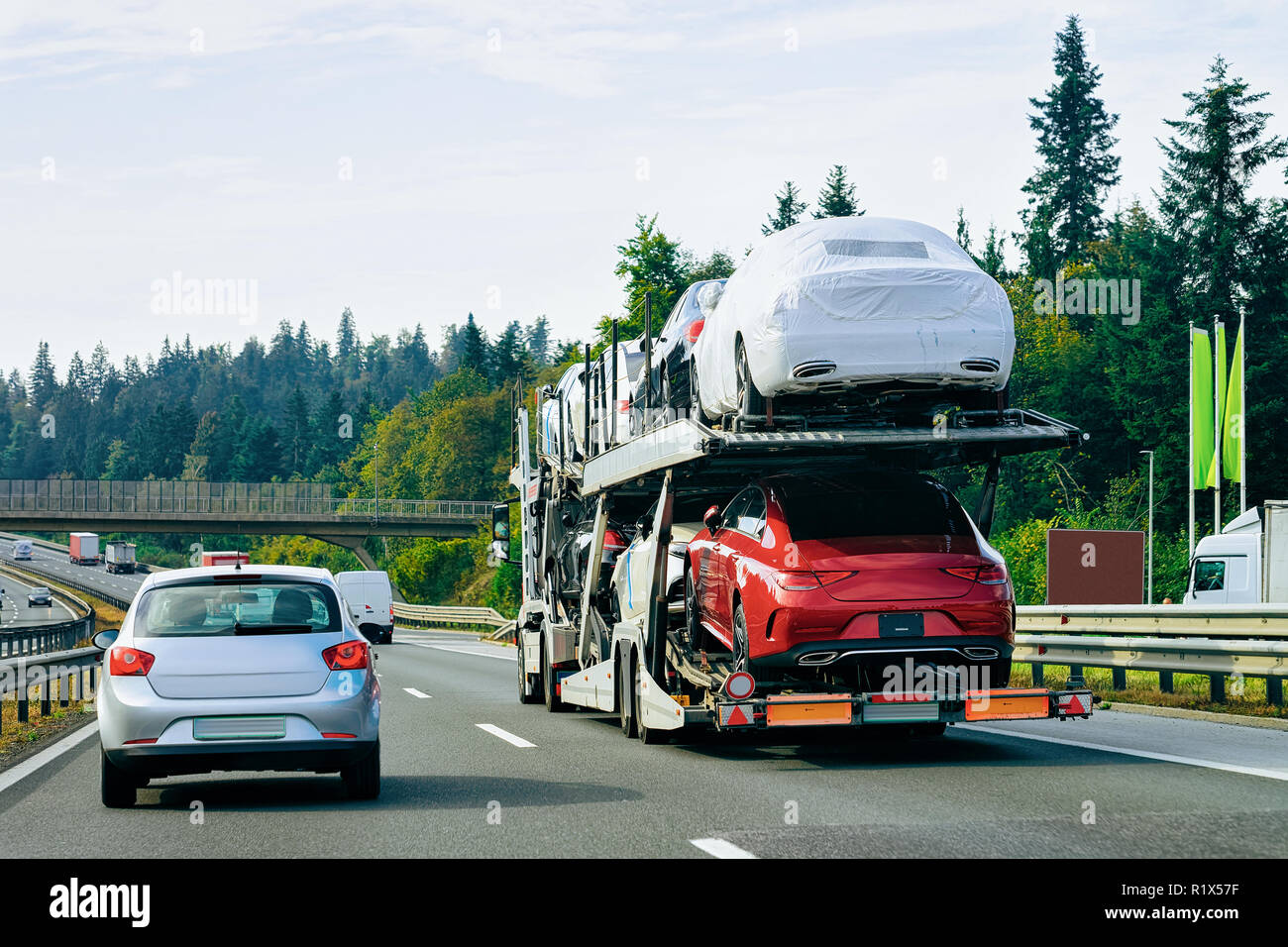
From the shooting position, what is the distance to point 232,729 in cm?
898

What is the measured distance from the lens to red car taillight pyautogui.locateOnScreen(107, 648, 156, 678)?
9.09 metres

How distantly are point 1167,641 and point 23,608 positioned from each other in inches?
3406

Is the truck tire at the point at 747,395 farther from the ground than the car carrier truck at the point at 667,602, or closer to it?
farther from the ground

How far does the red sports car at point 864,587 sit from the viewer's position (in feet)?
34.1

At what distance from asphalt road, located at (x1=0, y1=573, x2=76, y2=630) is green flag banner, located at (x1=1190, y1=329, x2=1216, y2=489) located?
46.3 m

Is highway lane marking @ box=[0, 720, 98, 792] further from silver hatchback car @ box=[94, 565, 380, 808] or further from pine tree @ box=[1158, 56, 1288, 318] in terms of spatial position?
pine tree @ box=[1158, 56, 1288, 318]

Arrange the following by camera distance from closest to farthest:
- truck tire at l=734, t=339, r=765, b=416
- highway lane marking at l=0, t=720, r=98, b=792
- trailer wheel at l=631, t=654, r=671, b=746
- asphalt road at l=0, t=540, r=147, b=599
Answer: truck tire at l=734, t=339, r=765, b=416
highway lane marking at l=0, t=720, r=98, b=792
trailer wheel at l=631, t=654, r=671, b=746
asphalt road at l=0, t=540, r=147, b=599

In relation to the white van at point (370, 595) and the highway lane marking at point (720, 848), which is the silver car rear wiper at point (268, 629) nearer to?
the highway lane marking at point (720, 848)

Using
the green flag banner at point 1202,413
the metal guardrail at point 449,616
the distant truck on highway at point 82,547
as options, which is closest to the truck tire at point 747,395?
the green flag banner at point 1202,413

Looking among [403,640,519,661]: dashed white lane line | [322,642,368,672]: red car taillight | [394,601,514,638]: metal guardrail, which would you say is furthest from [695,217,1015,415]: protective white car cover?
[394,601,514,638]: metal guardrail

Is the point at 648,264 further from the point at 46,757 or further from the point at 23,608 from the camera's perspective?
the point at 46,757

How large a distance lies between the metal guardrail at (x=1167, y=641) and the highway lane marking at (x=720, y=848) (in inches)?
257

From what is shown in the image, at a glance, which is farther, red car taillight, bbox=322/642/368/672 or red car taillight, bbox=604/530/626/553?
red car taillight, bbox=604/530/626/553

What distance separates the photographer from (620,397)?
14.5 meters
